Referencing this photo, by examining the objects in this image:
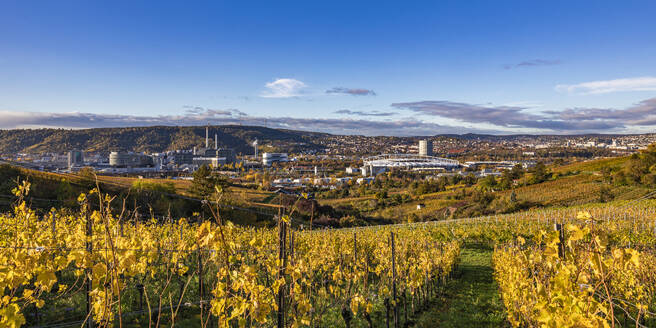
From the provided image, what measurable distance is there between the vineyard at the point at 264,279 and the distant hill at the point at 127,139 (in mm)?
116061

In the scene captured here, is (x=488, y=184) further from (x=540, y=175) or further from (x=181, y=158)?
(x=181, y=158)

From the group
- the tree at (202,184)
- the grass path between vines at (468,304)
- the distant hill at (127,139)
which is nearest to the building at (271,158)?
the distant hill at (127,139)

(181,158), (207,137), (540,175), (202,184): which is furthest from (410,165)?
(202,184)

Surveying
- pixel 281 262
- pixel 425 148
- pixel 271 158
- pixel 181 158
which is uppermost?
pixel 281 262

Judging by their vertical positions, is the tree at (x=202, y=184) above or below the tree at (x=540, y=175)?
above

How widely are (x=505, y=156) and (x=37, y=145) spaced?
150 meters

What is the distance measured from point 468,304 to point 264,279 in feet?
→ 14.2

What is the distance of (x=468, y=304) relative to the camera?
7.27 meters

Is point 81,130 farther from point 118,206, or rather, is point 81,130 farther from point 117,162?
point 118,206

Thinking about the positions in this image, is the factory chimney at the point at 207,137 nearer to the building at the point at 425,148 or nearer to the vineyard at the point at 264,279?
the building at the point at 425,148

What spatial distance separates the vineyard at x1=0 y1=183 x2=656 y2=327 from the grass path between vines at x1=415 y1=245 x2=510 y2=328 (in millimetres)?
349

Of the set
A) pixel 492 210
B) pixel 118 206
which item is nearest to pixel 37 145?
pixel 118 206

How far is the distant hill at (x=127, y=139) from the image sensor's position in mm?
101812

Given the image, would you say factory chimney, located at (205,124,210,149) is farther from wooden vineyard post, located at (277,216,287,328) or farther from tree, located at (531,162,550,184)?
wooden vineyard post, located at (277,216,287,328)
